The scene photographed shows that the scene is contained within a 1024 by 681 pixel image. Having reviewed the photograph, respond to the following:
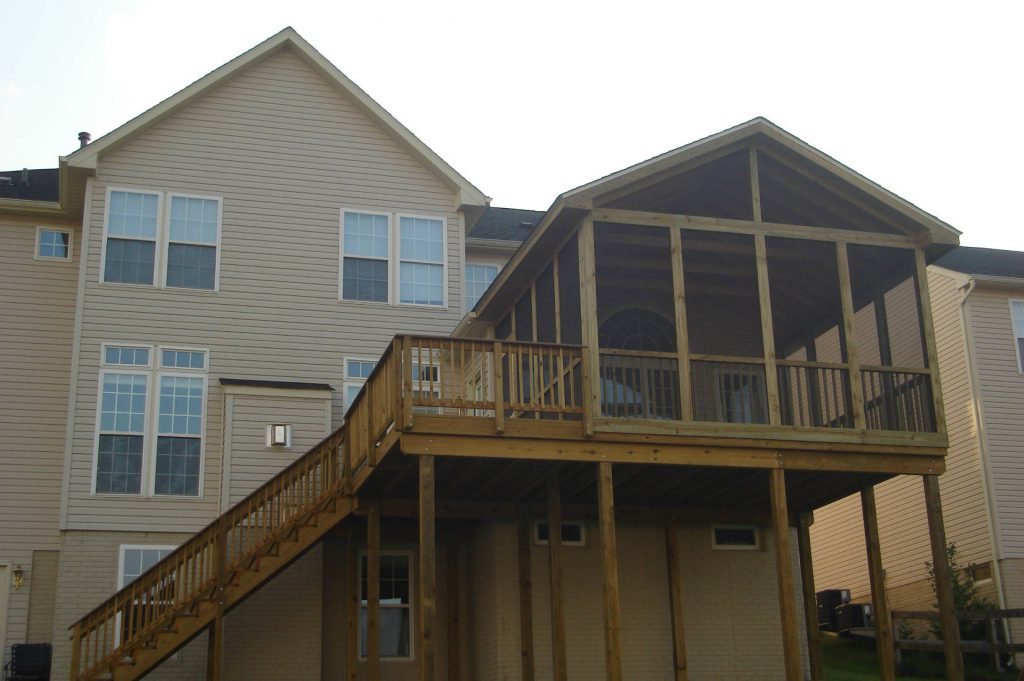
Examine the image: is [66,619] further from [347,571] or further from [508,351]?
[508,351]

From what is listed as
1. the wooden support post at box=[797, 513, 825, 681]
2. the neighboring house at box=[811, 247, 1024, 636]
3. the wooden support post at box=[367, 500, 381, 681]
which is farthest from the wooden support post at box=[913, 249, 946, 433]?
the wooden support post at box=[367, 500, 381, 681]

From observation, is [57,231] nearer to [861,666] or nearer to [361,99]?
[361,99]

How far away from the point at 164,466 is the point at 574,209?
8516 millimetres

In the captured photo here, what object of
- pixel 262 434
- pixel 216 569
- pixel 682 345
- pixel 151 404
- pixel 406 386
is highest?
pixel 151 404

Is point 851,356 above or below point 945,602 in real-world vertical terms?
above

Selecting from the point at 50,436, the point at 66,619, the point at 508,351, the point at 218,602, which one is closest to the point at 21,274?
the point at 50,436

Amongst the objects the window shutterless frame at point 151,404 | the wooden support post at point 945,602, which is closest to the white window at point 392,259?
the window shutterless frame at point 151,404

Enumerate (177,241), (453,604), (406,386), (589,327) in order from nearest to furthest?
(406,386), (589,327), (453,604), (177,241)

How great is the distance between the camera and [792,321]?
21391 millimetres

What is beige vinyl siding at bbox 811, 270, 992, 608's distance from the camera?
25.9 m

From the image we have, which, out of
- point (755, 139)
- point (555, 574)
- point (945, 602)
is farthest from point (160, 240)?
point (945, 602)

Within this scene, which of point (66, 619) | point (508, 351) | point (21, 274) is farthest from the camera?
point (21, 274)

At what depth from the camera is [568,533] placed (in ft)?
66.6

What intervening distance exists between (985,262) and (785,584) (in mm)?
15335
